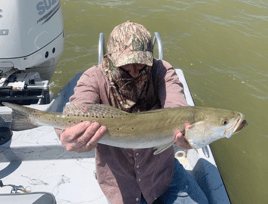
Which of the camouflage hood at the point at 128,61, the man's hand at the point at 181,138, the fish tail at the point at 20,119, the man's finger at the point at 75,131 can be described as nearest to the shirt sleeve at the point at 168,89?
the camouflage hood at the point at 128,61

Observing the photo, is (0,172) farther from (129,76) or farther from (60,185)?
(129,76)

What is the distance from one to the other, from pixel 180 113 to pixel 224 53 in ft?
24.1

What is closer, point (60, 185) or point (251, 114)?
point (60, 185)

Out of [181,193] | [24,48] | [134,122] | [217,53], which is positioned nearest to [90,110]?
[134,122]

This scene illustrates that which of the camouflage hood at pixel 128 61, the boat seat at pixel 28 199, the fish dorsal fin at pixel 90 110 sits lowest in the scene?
the boat seat at pixel 28 199

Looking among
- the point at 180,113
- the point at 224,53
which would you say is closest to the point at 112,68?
the point at 180,113

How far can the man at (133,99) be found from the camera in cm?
232

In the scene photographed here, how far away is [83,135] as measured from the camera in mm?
1958

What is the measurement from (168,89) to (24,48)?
282 cm

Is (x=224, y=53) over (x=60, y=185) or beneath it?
over

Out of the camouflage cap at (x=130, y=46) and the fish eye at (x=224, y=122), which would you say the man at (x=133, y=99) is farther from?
the fish eye at (x=224, y=122)

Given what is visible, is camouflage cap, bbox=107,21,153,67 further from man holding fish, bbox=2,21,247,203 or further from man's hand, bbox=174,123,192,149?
man's hand, bbox=174,123,192,149

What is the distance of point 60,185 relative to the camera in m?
3.52

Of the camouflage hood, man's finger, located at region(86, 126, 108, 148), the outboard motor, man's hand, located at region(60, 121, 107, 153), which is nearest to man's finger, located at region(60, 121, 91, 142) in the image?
man's hand, located at region(60, 121, 107, 153)
